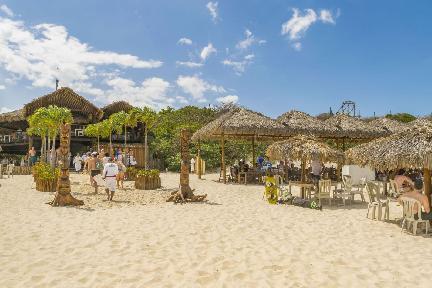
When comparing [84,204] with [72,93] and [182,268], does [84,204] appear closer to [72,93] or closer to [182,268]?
[182,268]

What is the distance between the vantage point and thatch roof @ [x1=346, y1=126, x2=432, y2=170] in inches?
297

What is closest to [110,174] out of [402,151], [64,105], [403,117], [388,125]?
[402,151]

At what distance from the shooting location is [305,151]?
37.7 ft

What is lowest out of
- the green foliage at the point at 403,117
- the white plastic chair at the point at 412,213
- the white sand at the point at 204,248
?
the white sand at the point at 204,248

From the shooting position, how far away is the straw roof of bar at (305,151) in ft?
37.3

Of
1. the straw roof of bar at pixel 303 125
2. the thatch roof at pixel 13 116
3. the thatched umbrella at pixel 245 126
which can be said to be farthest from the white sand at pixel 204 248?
the thatch roof at pixel 13 116

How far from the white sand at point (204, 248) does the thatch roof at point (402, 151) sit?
135 cm

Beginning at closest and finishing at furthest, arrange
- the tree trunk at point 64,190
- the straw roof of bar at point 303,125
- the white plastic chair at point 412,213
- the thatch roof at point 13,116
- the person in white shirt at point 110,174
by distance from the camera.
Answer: the white plastic chair at point 412,213 < the tree trunk at point 64,190 < the person in white shirt at point 110,174 < the straw roof of bar at point 303,125 < the thatch roof at point 13,116

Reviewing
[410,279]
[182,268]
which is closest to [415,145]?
[410,279]

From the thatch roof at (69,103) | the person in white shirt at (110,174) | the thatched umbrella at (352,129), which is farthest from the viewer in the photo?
the thatch roof at (69,103)

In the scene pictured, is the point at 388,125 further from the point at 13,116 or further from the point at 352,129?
the point at 13,116

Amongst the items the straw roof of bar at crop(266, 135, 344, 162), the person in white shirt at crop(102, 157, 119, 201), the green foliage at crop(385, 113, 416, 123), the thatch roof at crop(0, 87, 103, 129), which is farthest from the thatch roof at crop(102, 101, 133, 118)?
the green foliage at crop(385, 113, 416, 123)

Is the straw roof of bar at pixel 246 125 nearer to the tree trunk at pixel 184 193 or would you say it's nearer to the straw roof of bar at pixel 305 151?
the straw roof of bar at pixel 305 151

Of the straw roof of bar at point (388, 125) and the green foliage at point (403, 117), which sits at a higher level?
the green foliage at point (403, 117)
